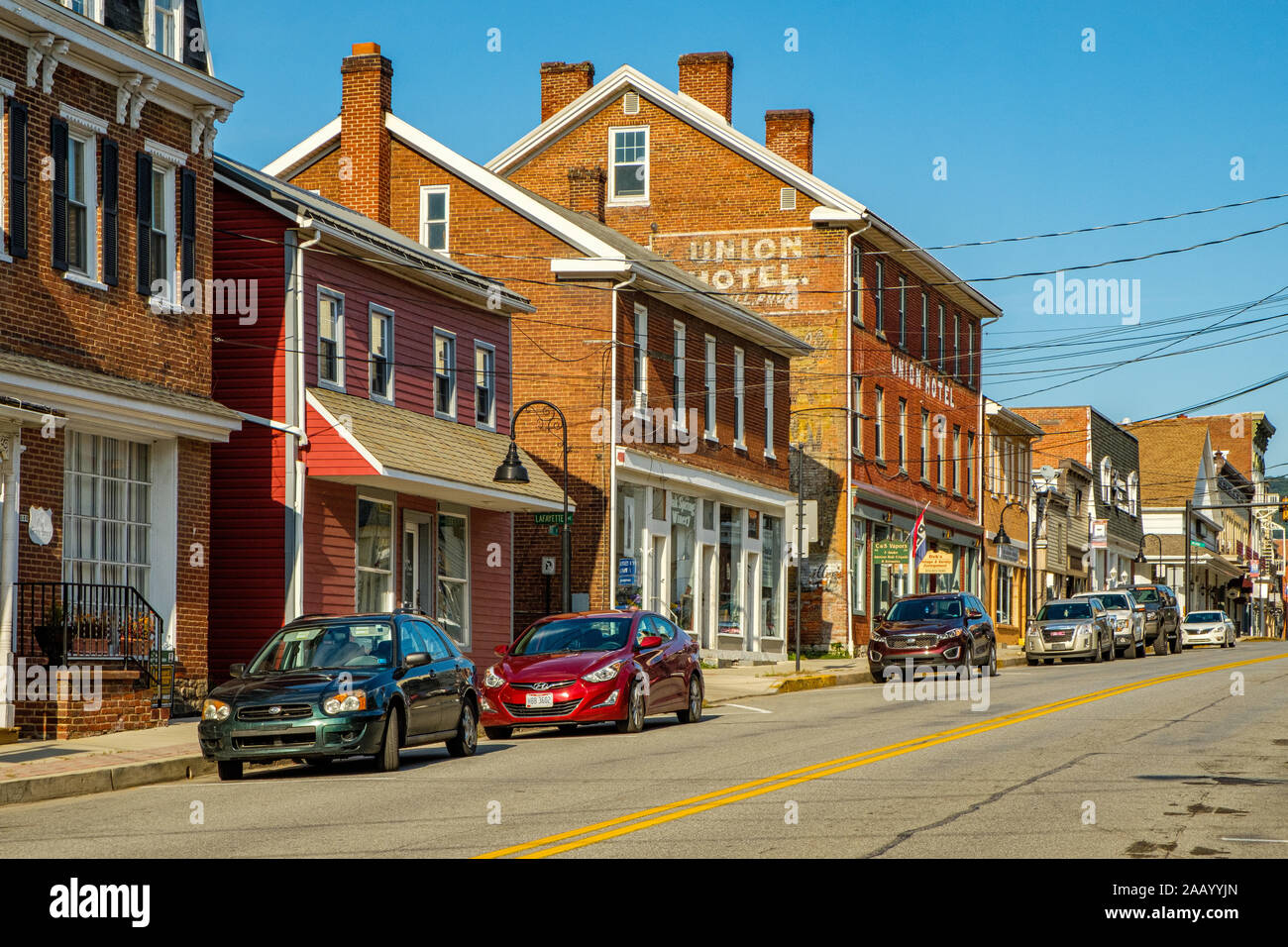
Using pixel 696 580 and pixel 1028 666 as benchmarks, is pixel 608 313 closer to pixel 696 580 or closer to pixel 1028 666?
pixel 696 580

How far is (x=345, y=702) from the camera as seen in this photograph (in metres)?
16.0

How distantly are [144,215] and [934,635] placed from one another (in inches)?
700

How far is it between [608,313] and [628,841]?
23.3m

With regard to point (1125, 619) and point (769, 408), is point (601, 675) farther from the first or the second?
point (1125, 619)

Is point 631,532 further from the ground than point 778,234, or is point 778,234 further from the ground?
point 778,234

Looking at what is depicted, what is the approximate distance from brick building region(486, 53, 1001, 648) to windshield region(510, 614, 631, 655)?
73.3 ft

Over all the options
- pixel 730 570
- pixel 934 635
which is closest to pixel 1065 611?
pixel 730 570

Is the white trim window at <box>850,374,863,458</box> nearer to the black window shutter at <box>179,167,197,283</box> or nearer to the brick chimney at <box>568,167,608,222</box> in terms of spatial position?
the brick chimney at <box>568,167,608,222</box>

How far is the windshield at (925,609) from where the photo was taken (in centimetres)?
3391

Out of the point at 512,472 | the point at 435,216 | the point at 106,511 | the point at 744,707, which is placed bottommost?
the point at 744,707

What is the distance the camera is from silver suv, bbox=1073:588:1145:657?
44.6 m

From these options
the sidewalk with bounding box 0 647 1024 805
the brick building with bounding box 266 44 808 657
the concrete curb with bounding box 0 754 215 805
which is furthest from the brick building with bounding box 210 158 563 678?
the concrete curb with bounding box 0 754 215 805

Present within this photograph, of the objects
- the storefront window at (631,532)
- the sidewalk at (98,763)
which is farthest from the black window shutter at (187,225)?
the storefront window at (631,532)
